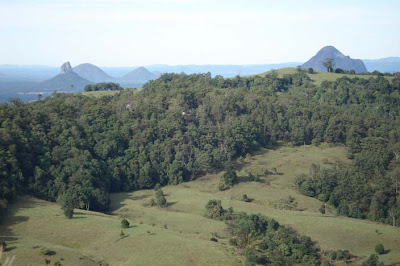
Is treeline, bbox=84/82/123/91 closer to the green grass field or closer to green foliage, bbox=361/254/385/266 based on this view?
the green grass field

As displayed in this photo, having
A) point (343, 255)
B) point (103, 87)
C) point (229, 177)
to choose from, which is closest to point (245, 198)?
point (229, 177)

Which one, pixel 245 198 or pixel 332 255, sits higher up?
pixel 332 255

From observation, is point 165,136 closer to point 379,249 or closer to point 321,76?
point 379,249

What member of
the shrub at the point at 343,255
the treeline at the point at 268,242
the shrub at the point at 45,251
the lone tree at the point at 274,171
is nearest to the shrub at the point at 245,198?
the treeline at the point at 268,242

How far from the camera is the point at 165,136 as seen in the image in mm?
67062

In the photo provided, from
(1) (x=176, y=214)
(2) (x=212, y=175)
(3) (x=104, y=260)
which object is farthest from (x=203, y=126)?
(3) (x=104, y=260)

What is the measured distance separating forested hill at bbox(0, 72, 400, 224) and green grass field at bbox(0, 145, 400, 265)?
3.66 meters

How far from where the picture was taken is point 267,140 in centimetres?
→ 7438

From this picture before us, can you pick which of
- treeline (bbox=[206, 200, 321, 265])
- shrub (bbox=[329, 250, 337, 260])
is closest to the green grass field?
treeline (bbox=[206, 200, 321, 265])

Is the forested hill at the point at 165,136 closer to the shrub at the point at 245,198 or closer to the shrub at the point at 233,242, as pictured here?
the shrub at the point at 245,198

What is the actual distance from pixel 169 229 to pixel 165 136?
27795 mm

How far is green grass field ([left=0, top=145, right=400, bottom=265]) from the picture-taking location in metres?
32.1

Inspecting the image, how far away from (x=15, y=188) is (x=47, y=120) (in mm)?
17421

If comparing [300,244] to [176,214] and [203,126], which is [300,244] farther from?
[203,126]
